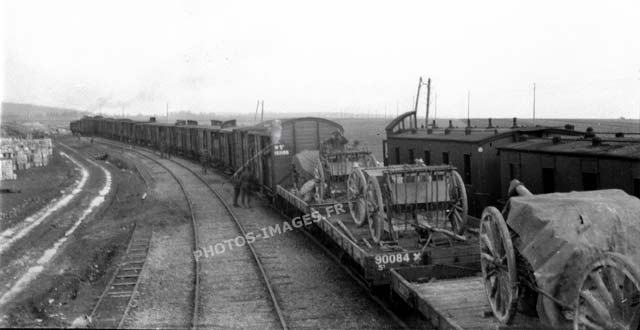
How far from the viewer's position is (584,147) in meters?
10.3

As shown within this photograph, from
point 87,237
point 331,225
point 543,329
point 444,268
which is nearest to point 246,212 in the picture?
point 87,237

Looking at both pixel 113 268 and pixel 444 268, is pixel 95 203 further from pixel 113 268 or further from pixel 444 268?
pixel 444 268

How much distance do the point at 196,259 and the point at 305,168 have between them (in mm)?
4673

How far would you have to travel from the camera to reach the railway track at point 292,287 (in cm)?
905

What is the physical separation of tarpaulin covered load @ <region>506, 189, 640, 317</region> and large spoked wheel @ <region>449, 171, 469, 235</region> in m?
4.13

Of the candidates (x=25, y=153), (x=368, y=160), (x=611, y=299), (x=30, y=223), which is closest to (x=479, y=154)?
(x=368, y=160)

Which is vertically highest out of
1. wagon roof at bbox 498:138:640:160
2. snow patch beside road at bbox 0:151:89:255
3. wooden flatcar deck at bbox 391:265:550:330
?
wagon roof at bbox 498:138:640:160

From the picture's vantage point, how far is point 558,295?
518 centimetres

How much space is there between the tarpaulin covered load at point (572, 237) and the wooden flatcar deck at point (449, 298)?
88 cm

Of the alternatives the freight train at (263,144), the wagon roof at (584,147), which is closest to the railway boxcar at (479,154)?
the wagon roof at (584,147)

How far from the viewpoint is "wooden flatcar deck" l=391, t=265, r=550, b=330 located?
6496mm

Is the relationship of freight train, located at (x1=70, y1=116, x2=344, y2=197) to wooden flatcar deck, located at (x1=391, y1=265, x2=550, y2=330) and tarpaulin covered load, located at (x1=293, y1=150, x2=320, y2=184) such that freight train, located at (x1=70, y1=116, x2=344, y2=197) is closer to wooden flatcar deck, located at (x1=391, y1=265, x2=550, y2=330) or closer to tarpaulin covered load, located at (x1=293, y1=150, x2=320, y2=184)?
tarpaulin covered load, located at (x1=293, y1=150, x2=320, y2=184)

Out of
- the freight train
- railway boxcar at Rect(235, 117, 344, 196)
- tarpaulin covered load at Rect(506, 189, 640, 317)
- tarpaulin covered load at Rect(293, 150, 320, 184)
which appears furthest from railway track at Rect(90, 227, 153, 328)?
tarpaulin covered load at Rect(506, 189, 640, 317)

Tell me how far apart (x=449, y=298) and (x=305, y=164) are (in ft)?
30.7
